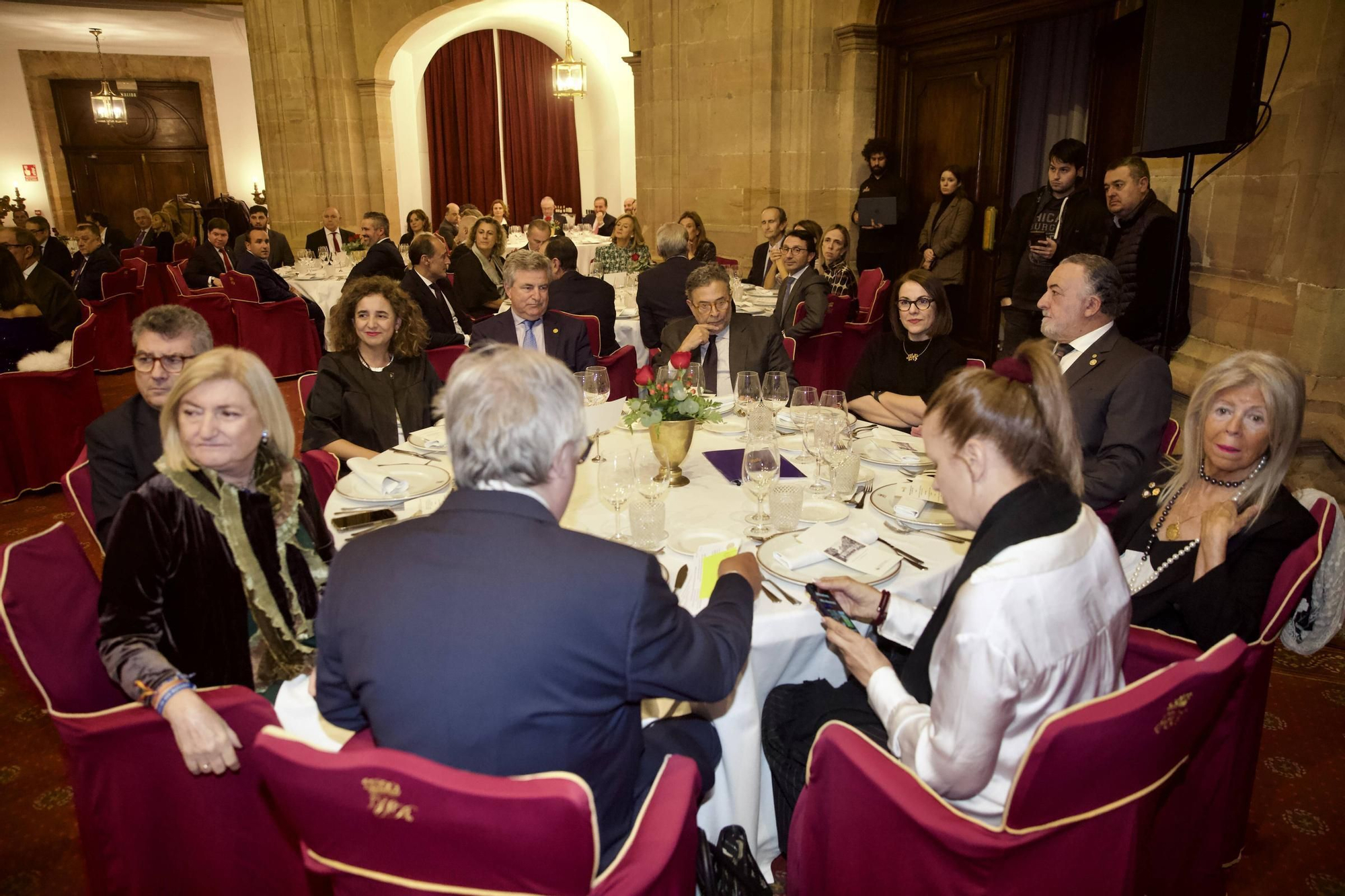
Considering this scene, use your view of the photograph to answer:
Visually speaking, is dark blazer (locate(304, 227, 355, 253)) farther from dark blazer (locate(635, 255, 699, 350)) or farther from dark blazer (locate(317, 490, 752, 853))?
dark blazer (locate(317, 490, 752, 853))

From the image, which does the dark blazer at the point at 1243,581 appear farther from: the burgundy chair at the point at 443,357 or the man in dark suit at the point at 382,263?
the man in dark suit at the point at 382,263

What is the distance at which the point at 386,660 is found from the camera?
50.7 inches

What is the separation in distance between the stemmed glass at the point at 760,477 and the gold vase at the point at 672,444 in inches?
11.5

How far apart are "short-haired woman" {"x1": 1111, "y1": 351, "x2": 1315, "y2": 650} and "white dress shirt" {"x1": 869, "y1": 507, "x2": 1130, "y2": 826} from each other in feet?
1.79

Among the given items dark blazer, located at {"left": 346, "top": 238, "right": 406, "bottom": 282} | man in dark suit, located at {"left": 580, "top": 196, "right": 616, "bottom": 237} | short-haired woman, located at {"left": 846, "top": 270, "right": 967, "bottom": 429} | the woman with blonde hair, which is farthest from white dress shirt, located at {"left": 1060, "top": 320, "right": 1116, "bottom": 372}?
man in dark suit, located at {"left": 580, "top": 196, "right": 616, "bottom": 237}

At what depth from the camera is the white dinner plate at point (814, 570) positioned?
6.66 ft

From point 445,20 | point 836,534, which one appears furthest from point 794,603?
point 445,20

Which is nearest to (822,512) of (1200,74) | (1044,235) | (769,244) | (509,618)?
(509,618)

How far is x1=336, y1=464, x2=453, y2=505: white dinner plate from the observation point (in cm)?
249

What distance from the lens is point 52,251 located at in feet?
29.8

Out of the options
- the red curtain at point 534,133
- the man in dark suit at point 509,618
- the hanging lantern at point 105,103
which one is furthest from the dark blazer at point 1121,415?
the hanging lantern at point 105,103

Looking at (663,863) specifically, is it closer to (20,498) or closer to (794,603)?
(794,603)

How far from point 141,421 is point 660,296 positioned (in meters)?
3.76

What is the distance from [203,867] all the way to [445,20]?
43.7 ft
